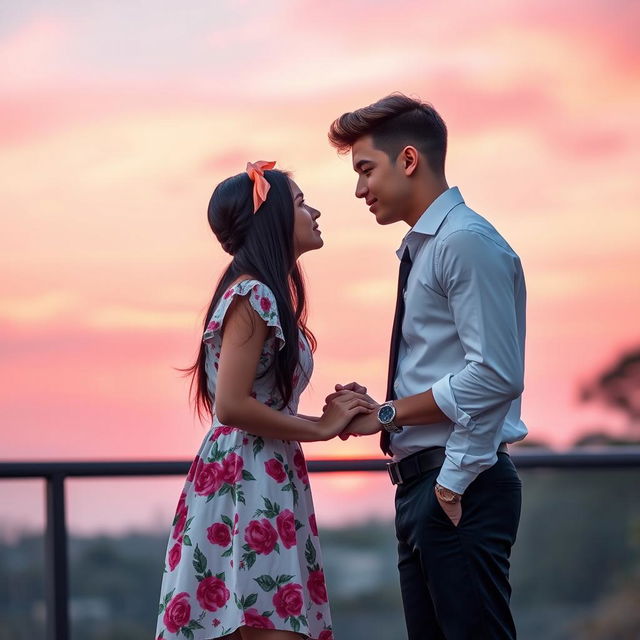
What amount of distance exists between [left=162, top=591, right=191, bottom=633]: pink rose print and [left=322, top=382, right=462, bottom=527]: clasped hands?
490 mm

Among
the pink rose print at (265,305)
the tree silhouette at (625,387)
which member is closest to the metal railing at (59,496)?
the pink rose print at (265,305)

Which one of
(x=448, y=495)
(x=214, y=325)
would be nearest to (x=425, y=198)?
(x=214, y=325)

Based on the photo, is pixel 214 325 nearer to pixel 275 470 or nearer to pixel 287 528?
pixel 275 470

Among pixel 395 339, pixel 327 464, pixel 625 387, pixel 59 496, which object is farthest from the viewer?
pixel 625 387

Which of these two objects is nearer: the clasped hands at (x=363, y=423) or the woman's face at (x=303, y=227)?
the clasped hands at (x=363, y=423)

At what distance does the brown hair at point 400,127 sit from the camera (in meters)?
2.44

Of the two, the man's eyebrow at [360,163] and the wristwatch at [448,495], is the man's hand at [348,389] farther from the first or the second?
the man's eyebrow at [360,163]

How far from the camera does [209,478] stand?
2529mm

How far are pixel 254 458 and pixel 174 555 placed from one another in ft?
0.95

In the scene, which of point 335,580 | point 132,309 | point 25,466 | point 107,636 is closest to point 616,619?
point 335,580

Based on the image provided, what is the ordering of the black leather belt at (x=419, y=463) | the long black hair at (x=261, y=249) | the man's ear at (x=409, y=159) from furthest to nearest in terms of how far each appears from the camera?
the long black hair at (x=261, y=249) < the man's ear at (x=409, y=159) < the black leather belt at (x=419, y=463)

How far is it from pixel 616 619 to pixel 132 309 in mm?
3618

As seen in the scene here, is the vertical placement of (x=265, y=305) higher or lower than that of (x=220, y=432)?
higher

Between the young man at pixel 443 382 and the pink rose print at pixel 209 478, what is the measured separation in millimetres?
318
